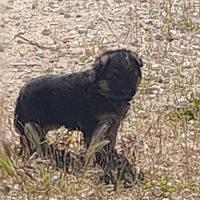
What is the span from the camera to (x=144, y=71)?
511cm

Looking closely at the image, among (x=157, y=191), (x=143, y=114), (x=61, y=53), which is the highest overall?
(x=61, y=53)

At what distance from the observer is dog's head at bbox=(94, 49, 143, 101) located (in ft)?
12.2

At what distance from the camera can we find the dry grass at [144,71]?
3.48 meters

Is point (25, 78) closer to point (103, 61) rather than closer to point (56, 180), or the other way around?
point (103, 61)

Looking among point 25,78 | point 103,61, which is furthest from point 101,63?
point 25,78

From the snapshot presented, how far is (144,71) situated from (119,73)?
1.40m

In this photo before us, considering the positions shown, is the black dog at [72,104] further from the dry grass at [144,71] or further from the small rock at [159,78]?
the small rock at [159,78]

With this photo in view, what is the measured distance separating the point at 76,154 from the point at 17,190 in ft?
2.00

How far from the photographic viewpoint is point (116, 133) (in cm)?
394

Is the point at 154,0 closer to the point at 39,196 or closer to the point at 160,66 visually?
the point at 160,66

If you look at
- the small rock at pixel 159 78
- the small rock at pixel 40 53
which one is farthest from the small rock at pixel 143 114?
the small rock at pixel 40 53

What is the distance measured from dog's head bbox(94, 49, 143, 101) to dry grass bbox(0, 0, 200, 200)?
0.27m

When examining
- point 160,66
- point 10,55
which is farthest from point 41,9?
point 160,66

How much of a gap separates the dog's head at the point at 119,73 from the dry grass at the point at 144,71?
0.87 ft
